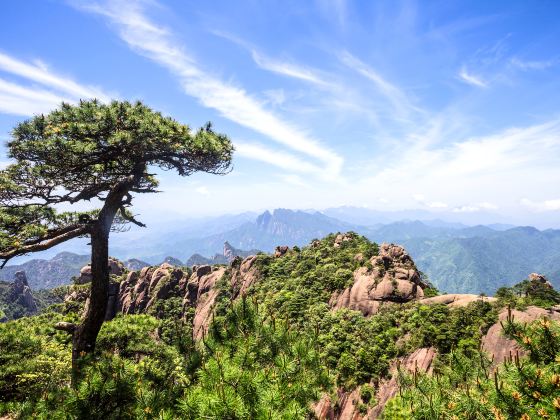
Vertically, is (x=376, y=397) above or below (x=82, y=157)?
below

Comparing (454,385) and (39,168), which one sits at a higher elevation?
(39,168)

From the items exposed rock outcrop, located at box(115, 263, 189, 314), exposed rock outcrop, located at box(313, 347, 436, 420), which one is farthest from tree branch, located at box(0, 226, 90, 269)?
exposed rock outcrop, located at box(115, 263, 189, 314)

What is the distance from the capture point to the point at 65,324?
11055 mm

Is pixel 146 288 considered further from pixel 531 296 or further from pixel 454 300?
pixel 531 296

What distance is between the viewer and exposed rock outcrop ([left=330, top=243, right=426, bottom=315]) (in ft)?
99.3

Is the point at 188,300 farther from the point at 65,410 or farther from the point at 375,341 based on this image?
the point at 65,410

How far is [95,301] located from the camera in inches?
443

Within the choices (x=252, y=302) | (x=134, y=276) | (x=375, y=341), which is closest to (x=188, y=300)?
(x=134, y=276)

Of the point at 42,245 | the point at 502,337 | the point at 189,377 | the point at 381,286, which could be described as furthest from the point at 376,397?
the point at 42,245

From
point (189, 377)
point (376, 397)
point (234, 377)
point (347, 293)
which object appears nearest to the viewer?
point (234, 377)

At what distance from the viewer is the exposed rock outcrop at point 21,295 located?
103m

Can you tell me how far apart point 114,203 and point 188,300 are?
3968 centimetres

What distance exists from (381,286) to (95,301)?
26802mm

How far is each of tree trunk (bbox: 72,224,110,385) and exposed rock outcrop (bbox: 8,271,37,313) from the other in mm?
123968
